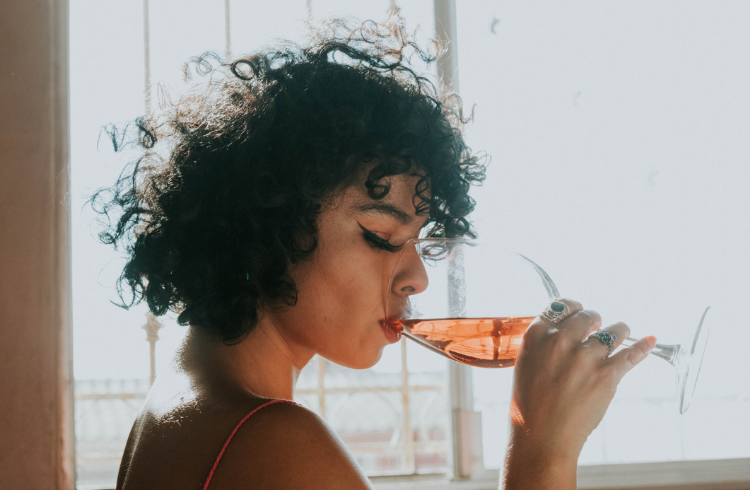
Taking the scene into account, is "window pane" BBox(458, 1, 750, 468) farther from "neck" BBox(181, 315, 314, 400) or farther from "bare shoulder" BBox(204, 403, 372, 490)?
"bare shoulder" BBox(204, 403, 372, 490)

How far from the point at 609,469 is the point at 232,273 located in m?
1.53

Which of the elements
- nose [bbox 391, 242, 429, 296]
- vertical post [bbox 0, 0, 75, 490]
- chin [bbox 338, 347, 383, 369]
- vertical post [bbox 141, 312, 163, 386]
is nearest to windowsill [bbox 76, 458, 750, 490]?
vertical post [bbox 141, 312, 163, 386]

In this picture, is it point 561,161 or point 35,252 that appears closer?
point 35,252

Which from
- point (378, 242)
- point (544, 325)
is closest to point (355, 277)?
point (378, 242)

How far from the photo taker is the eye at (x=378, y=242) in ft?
2.81

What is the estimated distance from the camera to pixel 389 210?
34.4 inches

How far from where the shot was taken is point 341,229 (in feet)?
2.93

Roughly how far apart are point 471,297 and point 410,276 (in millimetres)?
86

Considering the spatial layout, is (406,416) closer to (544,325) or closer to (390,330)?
(390,330)

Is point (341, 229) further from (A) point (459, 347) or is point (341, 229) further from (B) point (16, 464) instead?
(B) point (16, 464)

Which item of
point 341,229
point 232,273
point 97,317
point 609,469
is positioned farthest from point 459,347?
point 97,317

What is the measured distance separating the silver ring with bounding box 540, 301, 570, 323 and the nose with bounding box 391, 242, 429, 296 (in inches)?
6.6

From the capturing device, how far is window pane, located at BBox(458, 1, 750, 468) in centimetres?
202

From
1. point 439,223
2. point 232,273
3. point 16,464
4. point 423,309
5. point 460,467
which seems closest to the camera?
point 423,309
